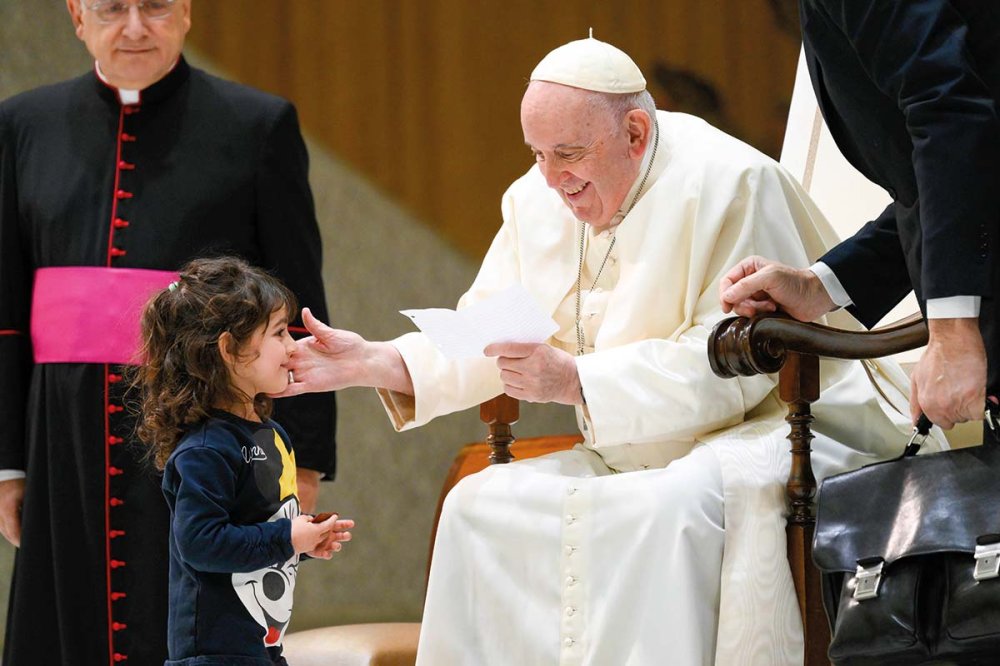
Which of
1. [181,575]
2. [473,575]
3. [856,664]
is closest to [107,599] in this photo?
[181,575]

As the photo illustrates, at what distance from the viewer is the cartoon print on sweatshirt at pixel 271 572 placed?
2.66 metres

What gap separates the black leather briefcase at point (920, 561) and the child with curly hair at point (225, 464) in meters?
0.92

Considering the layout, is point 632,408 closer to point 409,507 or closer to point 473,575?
point 473,575

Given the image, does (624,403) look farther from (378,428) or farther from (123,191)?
(378,428)

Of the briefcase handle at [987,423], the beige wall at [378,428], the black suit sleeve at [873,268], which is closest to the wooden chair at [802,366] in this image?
the black suit sleeve at [873,268]

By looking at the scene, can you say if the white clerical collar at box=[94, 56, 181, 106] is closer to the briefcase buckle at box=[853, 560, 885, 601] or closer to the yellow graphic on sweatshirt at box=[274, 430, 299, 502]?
the yellow graphic on sweatshirt at box=[274, 430, 299, 502]

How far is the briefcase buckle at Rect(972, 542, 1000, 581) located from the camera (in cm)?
206

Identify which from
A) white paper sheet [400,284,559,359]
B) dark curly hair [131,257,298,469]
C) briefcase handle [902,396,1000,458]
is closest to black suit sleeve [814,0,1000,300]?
briefcase handle [902,396,1000,458]

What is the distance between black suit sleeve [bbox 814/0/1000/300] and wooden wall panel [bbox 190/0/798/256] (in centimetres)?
381

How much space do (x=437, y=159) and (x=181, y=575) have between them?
3.44 m

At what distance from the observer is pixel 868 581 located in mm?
2213

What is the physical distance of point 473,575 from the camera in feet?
9.80

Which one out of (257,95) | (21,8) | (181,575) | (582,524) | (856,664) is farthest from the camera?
(21,8)

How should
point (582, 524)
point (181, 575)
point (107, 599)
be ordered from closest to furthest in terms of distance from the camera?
point (181, 575)
point (582, 524)
point (107, 599)
